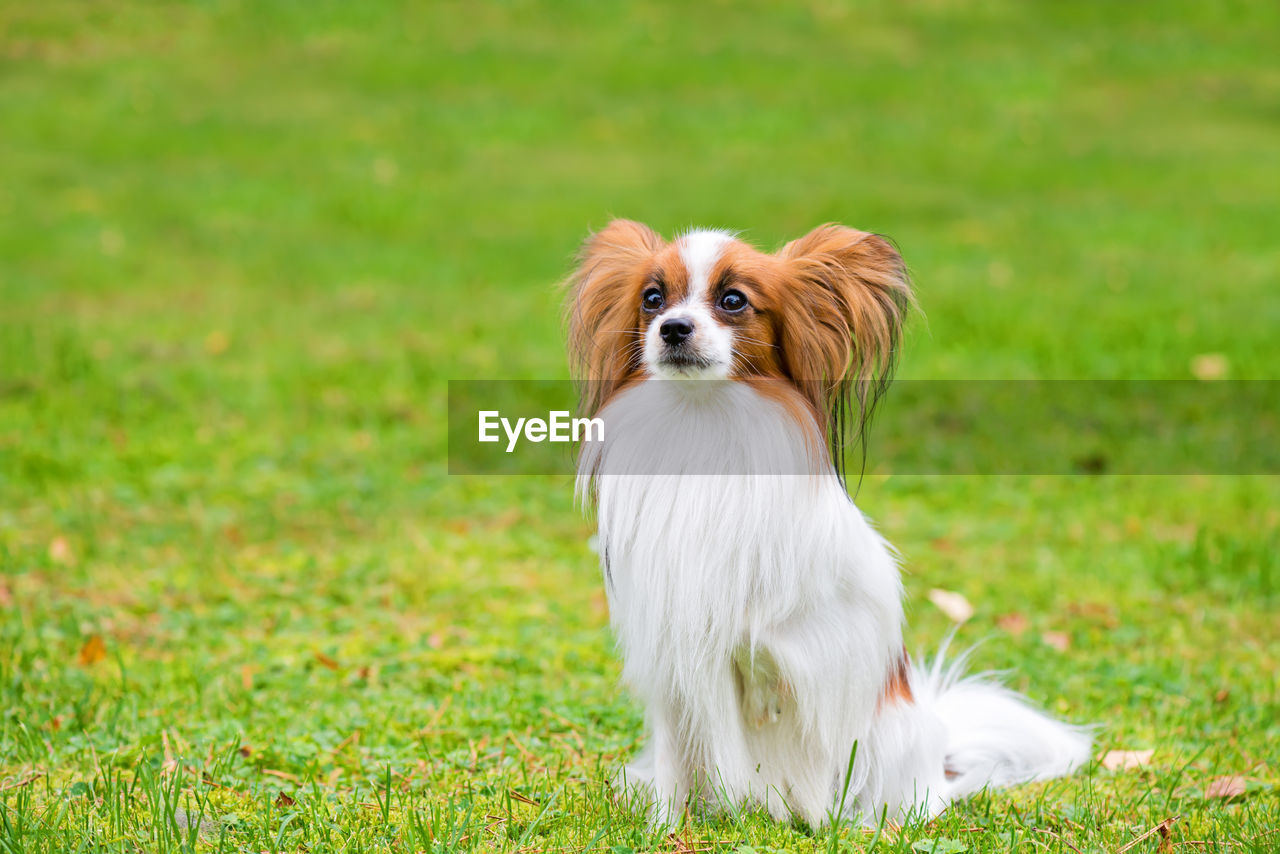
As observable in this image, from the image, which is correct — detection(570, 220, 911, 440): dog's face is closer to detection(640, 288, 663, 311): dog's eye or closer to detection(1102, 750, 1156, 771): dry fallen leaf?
detection(640, 288, 663, 311): dog's eye

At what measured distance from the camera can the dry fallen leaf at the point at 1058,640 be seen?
200 inches

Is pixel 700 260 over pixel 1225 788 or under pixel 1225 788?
over

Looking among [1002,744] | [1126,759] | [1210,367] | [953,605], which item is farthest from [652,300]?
[1210,367]

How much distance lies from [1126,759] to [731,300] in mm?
1867

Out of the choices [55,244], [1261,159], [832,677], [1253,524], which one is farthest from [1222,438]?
[55,244]

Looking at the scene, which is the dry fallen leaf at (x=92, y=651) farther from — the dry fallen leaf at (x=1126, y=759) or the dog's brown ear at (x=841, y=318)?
the dry fallen leaf at (x=1126, y=759)

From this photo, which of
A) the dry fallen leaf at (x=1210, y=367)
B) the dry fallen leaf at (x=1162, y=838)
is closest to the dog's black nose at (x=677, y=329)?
the dry fallen leaf at (x=1162, y=838)

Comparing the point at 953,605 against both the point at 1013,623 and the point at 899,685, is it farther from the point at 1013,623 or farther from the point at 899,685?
the point at 899,685

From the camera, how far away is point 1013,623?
5312 millimetres

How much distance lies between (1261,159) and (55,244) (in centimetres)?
1136

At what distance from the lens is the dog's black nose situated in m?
3.09

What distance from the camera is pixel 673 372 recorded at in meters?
3.14

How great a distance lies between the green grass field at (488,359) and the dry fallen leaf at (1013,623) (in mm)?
33

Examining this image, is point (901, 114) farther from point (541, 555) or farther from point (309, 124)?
point (541, 555)
